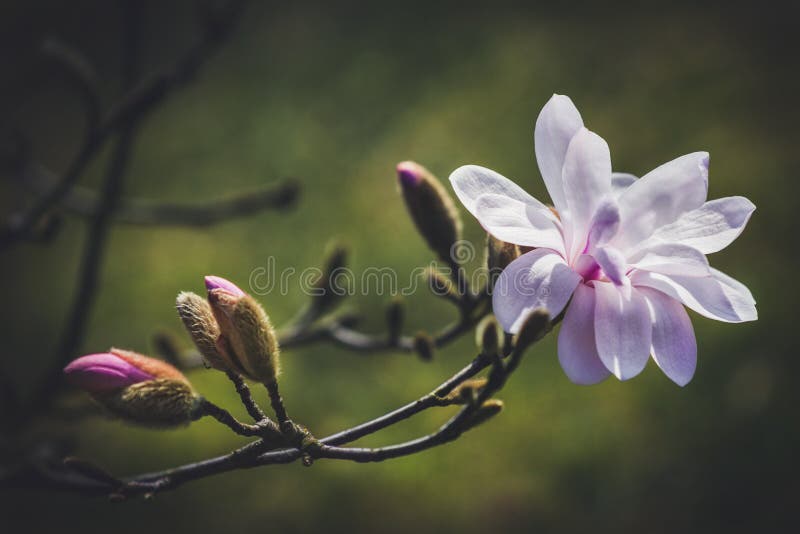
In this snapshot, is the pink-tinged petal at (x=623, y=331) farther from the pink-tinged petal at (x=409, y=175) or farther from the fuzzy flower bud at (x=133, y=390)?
the fuzzy flower bud at (x=133, y=390)

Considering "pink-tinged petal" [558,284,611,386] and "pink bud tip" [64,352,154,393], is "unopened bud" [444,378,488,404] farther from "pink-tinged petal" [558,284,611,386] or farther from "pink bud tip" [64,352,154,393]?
"pink bud tip" [64,352,154,393]

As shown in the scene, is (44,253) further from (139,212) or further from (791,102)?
(791,102)

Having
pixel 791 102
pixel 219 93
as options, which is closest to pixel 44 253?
pixel 219 93

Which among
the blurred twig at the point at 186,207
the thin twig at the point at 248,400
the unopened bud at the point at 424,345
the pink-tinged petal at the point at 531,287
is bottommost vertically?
the thin twig at the point at 248,400

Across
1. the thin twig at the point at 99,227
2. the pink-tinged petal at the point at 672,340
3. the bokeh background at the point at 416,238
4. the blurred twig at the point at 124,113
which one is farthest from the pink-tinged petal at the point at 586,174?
the bokeh background at the point at 416,238

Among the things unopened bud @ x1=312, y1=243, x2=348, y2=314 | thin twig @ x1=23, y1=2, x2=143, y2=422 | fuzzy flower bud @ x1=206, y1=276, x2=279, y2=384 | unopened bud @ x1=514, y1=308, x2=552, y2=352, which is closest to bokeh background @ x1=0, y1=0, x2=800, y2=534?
thin twig @ x1=23, y1=2, x2=143, y2=422

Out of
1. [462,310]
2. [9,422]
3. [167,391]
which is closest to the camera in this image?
[167,391]
